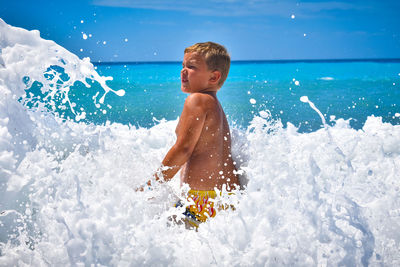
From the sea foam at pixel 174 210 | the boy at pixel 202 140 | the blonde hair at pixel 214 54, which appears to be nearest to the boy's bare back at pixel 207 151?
the boy at pixel 202 140

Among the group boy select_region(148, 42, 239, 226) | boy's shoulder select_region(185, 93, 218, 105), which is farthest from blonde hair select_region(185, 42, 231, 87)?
boy's shoulder select_region(185, 93, 218, 105)

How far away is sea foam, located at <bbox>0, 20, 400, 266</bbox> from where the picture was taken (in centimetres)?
176

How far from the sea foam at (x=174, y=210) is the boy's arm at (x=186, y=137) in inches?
4.6

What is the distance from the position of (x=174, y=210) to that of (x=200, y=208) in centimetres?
14

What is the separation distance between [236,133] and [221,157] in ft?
1.00

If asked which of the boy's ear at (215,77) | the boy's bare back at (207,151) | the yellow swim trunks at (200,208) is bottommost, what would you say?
the yellow swim trunks at (200,208)

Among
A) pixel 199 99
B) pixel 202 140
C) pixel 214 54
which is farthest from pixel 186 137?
pixel 214 54

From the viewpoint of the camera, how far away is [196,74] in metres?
2.19

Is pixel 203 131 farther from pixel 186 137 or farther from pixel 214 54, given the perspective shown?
pixel 214 54

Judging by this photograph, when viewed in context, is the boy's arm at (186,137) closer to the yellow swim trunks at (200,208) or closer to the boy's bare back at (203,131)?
the boy's bare back at (203,131)

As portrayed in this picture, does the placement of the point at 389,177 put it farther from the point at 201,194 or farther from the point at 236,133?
the point at 201,194

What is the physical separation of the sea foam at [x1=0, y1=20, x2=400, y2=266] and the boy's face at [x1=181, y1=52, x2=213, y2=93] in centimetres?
38

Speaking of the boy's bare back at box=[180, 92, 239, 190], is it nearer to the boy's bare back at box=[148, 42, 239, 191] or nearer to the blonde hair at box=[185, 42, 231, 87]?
the boy's bare back at box=[148, 42, 239, 191]

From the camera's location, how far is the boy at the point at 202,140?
78.0 inches
